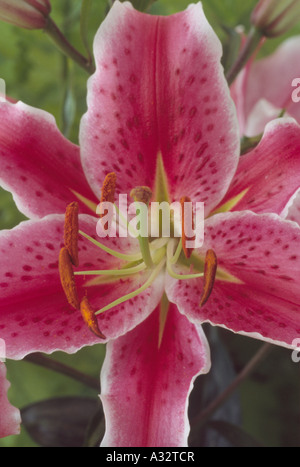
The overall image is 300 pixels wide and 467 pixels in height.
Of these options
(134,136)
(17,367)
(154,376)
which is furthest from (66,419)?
(134,136)

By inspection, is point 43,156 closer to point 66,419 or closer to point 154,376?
point 154,376

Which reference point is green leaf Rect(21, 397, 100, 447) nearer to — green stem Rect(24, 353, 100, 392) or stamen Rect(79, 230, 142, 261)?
green stem Rect(24, 353, 100, 392)

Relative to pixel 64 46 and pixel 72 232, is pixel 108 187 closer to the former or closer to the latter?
pixel 72 232

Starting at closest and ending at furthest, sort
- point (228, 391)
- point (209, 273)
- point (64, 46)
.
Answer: point (209, 273) → point (64, 46) → point (228, 391)

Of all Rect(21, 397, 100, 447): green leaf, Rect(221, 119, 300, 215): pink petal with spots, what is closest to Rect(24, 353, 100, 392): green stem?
Rect(21, 397, 100, 447): green leaf

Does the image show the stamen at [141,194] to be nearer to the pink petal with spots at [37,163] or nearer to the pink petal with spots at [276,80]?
the pink petal with spots at [37,163]

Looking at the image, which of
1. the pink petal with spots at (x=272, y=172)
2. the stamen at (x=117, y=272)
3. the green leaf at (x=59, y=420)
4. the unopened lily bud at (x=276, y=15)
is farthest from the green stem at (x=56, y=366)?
the unopened lily bud at (x=276, y=15)

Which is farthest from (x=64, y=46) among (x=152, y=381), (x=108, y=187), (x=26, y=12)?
(x=152, y=381)
